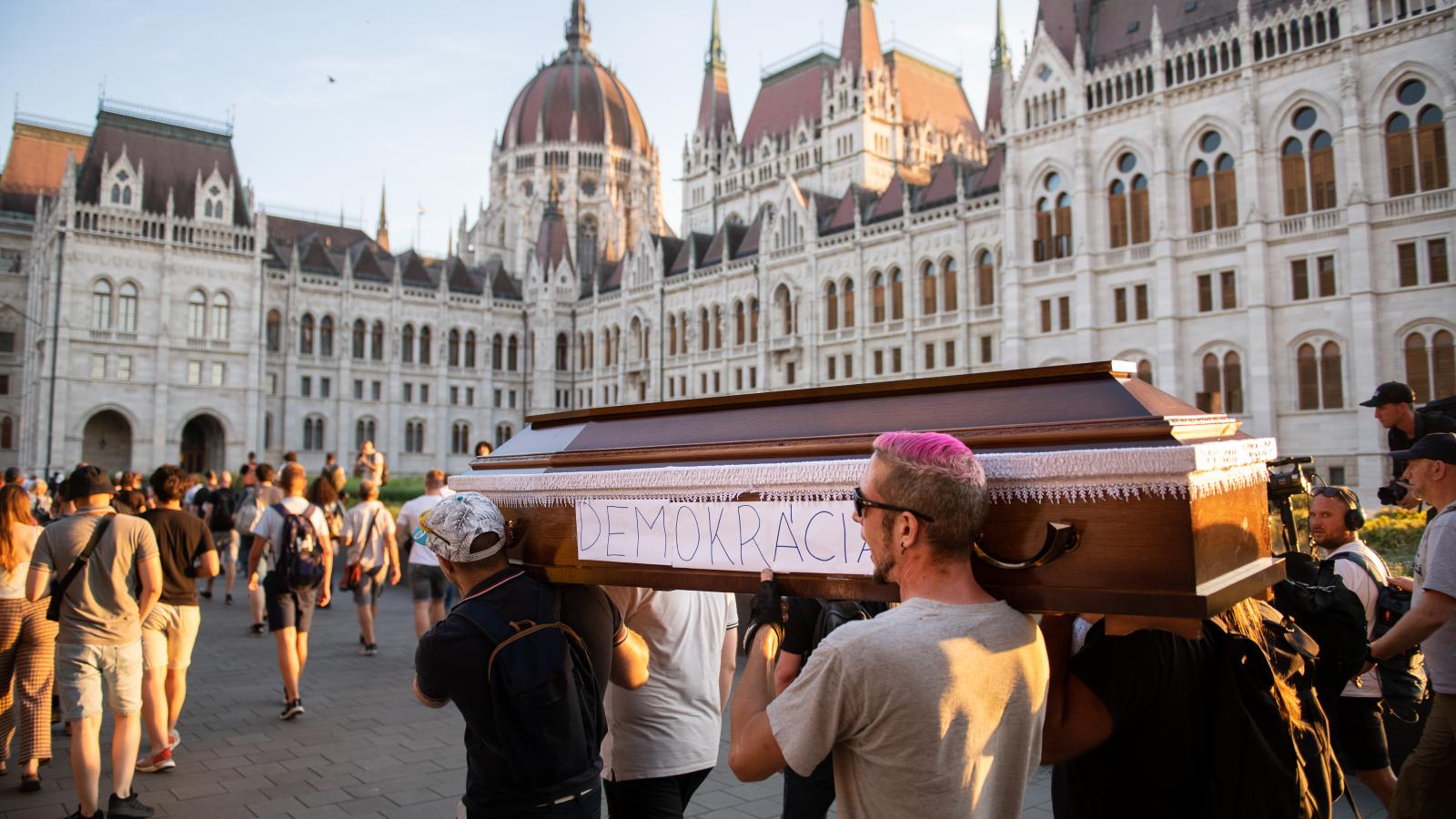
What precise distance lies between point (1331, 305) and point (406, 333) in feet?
152

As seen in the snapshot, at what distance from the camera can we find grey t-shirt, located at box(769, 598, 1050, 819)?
7.12 ft

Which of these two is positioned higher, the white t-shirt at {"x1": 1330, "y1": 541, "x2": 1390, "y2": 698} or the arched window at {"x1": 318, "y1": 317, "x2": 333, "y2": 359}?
the arched window at {"x1": 318, "y1": 317, "x2": 333, "y2": 359}

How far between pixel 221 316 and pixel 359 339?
8016 mm

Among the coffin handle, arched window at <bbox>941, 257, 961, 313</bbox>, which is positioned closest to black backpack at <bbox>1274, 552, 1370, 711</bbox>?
the coffin handle

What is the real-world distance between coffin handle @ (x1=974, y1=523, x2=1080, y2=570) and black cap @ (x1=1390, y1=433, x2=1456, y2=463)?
2968mm

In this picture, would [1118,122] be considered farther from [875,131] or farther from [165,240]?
[165,240]

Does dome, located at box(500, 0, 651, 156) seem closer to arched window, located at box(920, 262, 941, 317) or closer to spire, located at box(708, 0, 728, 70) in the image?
spire, located at box(708, 0, 728, 70)

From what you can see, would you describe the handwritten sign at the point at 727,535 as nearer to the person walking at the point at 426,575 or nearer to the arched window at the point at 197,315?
the person walking at the point at 426,575

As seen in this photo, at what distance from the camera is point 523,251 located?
226 ft

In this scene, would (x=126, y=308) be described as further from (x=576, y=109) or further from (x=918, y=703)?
(x=918, y=703)

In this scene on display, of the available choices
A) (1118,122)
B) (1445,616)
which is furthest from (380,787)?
(1118,122)

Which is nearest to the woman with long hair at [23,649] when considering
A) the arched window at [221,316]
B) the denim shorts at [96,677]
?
the denim shorts at [96,677]

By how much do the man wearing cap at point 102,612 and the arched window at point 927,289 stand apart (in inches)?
1448

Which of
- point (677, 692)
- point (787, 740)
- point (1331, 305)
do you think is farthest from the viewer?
point (1331, 305)
